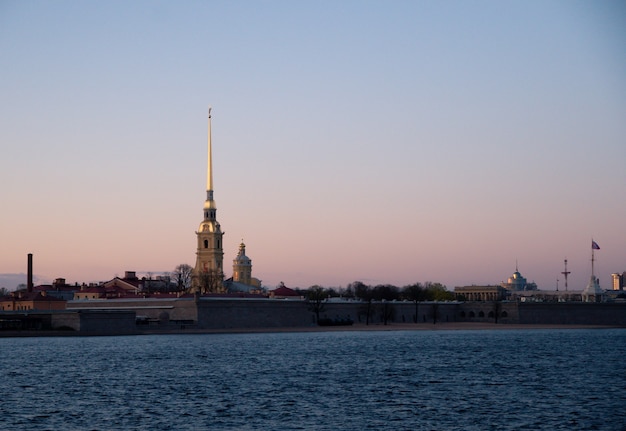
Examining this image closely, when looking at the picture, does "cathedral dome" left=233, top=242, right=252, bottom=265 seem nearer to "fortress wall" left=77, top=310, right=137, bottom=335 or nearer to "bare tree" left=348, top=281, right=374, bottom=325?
"bare tree" left=348, top=281, right=374, bottom=325

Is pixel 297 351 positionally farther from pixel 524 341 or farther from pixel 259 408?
pixel 259 408

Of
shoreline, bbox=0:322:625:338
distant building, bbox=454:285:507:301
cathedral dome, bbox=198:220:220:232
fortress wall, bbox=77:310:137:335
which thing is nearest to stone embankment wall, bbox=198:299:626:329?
shoreline, bbox=0:322:625:338

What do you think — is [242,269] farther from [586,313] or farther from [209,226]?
[586,313]

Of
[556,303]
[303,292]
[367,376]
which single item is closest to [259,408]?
[367,376]

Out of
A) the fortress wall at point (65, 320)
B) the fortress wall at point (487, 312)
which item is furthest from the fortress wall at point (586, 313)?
the fortress wall at point (65, 320)

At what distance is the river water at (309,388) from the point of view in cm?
3206

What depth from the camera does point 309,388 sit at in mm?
41562

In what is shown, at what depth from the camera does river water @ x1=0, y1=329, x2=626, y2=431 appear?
32.1m

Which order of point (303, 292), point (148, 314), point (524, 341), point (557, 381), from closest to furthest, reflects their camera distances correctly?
1. point (557, 381)
2. point (524, 341)
3. point (148, 314)
4. point (303, 292)

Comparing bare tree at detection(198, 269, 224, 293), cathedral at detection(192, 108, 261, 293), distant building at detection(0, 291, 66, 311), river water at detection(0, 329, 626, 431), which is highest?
cathedral at detection(192, 108, 261, 293)

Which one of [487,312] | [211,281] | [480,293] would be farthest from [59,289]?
[480,293]

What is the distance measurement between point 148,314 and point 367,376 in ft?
182

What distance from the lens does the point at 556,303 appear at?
4943 inches

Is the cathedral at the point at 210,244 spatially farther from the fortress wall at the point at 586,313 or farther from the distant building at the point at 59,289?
the fortress wall at the point at 586,313
